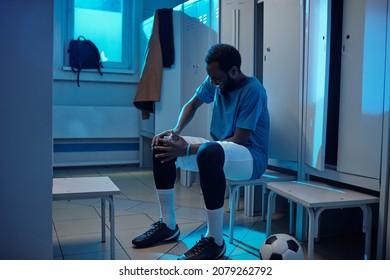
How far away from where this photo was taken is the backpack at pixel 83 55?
3877mm

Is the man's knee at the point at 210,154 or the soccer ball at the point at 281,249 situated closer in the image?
the soccer ball at the point at 281,249

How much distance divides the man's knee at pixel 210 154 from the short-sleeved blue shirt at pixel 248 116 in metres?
0.21

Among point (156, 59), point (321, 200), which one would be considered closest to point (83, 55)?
point (156, 59)

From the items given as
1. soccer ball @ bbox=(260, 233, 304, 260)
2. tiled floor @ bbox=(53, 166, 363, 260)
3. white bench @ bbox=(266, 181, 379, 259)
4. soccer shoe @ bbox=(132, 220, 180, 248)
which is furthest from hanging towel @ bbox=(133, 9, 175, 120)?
soccer ball @ bbox=(260, 233, 304, 260)

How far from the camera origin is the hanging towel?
3.27 meters

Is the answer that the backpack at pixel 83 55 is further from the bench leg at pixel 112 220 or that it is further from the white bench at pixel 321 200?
the white bench at pixel 321 200

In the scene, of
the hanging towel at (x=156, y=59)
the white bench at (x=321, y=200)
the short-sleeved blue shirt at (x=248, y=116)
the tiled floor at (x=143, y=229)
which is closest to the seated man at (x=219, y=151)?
the short-sleeved blue shirt at (x=248, y=116)

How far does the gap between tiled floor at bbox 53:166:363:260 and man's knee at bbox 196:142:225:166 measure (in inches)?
16.6

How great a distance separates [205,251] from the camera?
150 centimetres

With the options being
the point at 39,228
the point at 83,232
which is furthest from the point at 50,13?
the point at 83,232

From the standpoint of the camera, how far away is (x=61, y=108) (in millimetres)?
3807

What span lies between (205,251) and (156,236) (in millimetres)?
320

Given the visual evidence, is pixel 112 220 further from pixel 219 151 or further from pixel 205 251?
pixel 219 151
